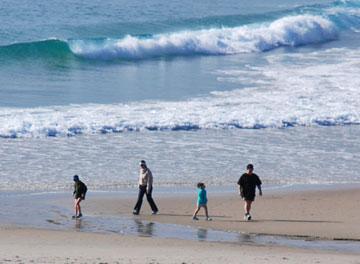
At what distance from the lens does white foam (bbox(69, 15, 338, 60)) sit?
42.4m

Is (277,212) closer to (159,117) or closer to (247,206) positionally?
(247,206)

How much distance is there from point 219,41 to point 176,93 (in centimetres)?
1239

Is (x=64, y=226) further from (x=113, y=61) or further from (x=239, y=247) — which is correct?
(x=113, y=61)

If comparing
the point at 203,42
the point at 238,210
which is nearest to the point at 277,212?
the point at 238,210

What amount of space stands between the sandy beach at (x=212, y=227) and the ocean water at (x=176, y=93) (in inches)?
58.0

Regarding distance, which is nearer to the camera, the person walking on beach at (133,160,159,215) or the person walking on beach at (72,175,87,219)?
the person walking on beach at (72,175,87,219)

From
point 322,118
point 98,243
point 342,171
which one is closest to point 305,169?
point 342,171

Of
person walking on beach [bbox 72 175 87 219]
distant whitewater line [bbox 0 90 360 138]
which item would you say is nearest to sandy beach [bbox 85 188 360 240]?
person walking on beach [bbox 72 175 87 219]

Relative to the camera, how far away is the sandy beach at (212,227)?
16500 millimetres

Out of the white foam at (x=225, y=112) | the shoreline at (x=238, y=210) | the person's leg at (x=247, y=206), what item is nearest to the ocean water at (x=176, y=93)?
the white foam at (x=225, y=112)

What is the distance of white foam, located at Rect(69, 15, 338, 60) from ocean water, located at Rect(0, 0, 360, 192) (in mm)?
74

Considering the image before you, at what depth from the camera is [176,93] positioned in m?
33.3

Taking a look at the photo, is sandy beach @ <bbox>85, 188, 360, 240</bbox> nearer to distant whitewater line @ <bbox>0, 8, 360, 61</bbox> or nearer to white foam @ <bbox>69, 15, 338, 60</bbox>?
distant whitewater line @ <bbox>0, 8, 360, 61</bbox>

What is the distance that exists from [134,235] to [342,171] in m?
7.05
